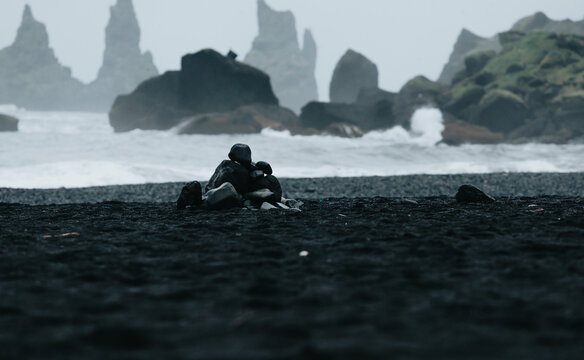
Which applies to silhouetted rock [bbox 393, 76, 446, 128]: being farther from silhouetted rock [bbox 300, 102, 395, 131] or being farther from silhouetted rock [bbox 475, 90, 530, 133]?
silhouetted rock [bbox 475, 90, 530, 133]

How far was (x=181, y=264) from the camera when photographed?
4984 mm

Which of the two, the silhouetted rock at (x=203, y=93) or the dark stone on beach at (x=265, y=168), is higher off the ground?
the silhouetted rock at (x=203, y=93)

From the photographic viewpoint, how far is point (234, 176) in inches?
395

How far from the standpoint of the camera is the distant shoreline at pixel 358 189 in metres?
15.8

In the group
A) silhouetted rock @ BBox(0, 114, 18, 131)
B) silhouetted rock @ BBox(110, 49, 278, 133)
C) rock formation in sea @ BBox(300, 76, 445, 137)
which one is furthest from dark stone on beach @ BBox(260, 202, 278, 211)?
silhouetted rock @ BBox(0, 114, 18, 131)

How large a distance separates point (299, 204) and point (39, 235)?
4869 millimetres

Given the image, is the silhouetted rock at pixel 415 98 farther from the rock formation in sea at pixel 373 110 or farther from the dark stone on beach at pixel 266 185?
the dark stone on beach at pixel 266 185

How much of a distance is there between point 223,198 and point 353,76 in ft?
453

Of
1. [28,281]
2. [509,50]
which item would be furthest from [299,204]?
[509,50]

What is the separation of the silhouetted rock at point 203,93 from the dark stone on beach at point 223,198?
73.1 meters

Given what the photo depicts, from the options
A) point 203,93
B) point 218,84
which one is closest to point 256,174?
point 218,84

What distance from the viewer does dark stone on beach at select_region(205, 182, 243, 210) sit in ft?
30.6

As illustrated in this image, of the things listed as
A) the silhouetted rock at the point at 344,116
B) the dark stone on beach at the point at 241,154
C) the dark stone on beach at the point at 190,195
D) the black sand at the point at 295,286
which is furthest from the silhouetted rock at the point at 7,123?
the black sand at the point at 295,286

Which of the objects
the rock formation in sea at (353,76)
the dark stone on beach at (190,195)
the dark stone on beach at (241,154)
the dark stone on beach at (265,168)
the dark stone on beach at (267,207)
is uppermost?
the rock formation in sea at (353,76)
